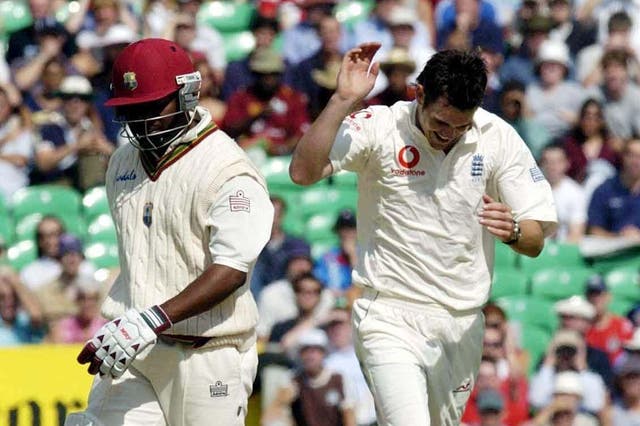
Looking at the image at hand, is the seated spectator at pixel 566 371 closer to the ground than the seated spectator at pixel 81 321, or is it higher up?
closer to the ground

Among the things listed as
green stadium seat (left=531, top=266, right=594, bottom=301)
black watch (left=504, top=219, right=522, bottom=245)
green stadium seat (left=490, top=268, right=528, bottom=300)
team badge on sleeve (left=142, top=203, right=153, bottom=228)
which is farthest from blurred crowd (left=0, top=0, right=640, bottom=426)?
team badge on sleeve (left=142, top=203, right=153, bottom=228)

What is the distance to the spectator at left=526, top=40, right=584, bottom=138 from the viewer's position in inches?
436

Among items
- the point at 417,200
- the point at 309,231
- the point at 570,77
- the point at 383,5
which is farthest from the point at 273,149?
the point at 417,200

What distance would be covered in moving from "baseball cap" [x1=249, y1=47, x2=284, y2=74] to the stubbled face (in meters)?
5.43

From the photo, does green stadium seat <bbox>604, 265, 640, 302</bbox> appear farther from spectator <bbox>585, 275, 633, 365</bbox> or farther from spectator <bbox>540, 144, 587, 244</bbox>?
spectator <bbox>540, 144, 587, 244</bbox>

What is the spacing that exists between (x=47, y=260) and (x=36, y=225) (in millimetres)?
338

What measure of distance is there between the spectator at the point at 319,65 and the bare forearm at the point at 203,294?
6.12 meters

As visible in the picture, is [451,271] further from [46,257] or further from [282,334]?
[46,257]

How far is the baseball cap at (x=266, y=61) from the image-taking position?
36.6 ft

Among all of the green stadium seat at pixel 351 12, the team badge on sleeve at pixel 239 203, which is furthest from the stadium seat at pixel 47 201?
the team badge on sleeve at pixel 239 203

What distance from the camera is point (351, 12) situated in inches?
464

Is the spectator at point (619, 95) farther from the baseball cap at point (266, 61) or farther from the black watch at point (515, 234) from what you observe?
the black watch at point (515, 234)

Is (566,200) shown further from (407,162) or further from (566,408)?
(407,162)

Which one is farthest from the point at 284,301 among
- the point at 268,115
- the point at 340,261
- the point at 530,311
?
the point at 268,115
